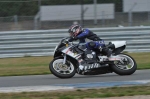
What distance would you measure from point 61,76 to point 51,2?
752cm

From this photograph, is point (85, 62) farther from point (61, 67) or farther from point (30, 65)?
point (30, 65)

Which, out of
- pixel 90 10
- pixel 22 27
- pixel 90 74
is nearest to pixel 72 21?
pixel 90 10

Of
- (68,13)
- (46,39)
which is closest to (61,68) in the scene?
(46,39)

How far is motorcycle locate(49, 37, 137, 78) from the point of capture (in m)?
10.7

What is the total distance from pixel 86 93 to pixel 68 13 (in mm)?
9600

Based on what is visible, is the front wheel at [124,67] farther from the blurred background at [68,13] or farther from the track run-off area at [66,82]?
the blurred background at [68,13]

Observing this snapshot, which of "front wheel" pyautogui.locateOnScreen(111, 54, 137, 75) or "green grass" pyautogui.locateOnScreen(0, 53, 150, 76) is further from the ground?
"front wheel" pyautogui.locateOnScreen(111, 54, 137, 75)

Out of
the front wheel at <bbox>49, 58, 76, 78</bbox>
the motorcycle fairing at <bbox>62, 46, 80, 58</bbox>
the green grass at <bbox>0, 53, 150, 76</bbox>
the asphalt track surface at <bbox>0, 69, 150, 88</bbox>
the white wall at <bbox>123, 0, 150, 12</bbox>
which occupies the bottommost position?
the green grass at <bbox>0, 53, 150, 76</bbox>

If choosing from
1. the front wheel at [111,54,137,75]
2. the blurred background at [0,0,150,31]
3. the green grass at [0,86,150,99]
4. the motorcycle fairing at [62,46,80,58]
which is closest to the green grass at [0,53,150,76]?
the blurred background at [0,0,150,31]

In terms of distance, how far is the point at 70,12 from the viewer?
17.4 m

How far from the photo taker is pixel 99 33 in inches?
684

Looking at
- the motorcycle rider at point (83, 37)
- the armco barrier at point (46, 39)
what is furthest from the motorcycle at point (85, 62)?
the armco barrier at point (46, 39)

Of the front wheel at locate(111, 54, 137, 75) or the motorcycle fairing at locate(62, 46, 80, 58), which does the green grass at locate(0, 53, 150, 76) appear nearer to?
the motorcycle fairing at locate(62, 46, 80, 58)

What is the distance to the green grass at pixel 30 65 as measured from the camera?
12.7 metres
